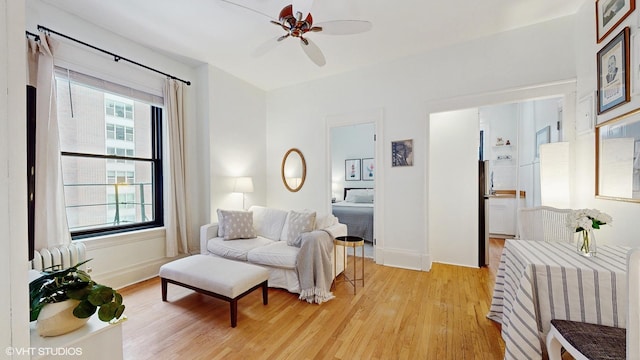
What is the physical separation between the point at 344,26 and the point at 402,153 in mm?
1910

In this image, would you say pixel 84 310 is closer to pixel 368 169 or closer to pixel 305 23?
pixel 305 23

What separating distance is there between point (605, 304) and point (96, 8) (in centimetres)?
453

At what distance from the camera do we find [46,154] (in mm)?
2250

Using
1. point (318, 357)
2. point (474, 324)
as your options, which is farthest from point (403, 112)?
point (318, 357)

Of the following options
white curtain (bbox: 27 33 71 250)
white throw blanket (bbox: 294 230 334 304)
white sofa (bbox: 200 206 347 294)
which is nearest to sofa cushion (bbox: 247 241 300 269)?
white sofa (bbox: 200 206 347 294)

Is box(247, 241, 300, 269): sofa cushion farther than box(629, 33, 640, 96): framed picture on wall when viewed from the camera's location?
Yes

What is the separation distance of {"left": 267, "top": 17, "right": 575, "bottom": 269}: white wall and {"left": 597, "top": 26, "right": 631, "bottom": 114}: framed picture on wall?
0.67 meters

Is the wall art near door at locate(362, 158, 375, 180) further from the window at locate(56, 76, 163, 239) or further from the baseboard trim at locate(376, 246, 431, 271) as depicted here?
the window at locate(56, 76, 163, 239)

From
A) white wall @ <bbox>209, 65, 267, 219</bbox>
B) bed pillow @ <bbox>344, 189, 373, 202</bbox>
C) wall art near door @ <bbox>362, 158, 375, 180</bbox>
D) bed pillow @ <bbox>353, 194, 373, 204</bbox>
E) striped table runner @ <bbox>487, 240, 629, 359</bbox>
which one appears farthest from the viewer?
wall art near door @ <bbox>362, 158, 375, 180</bbox>

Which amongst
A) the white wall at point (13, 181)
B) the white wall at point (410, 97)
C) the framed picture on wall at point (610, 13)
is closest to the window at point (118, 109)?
the white wall at point (410, 97)

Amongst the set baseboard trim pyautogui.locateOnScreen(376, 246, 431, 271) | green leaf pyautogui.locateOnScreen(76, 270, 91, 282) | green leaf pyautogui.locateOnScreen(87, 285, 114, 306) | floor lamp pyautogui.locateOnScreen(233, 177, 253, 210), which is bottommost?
baseboard trim pyautogui.locateOnScreen(376, 246, 431, 271)

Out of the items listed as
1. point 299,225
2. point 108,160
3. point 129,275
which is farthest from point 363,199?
point 108,160

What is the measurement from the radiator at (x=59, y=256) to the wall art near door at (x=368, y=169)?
5.36 meters

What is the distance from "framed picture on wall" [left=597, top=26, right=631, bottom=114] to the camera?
68.9 inches
